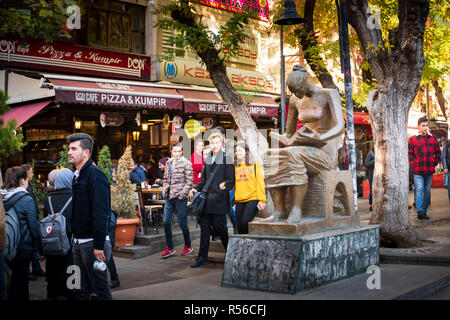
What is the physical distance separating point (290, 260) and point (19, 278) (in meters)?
2.88

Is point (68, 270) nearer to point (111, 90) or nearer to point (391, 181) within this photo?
point (391, 181)

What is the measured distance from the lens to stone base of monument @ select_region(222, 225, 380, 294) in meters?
5.29

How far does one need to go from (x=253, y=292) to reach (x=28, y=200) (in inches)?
104

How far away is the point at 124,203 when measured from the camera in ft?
31.6

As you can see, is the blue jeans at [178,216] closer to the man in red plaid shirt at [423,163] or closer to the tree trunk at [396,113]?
the tree trunk at [396,113]

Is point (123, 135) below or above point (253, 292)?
above

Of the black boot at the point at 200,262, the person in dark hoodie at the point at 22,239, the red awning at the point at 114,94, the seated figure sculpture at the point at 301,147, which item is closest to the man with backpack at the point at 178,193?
the black boot at the point at 200,262

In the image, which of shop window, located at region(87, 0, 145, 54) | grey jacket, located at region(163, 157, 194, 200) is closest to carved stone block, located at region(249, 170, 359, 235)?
grey jacket, located at region(163, 157, 194, 200)

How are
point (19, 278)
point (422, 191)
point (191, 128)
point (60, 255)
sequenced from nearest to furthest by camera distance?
point (19, 278)
point (60, 255)
point (422, 191)
point (191, 128)

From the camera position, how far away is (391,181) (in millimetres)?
8266

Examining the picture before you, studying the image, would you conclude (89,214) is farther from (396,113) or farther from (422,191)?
(422,191)

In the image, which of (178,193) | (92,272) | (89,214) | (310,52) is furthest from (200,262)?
(310,52)
